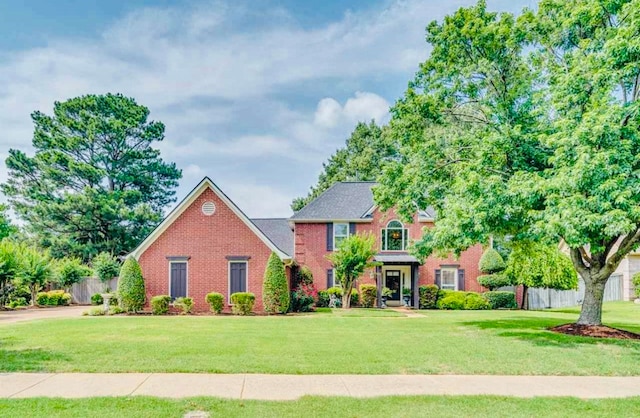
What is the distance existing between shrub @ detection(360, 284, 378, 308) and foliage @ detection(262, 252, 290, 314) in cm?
624

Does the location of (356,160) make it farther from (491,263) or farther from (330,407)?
(330,407)

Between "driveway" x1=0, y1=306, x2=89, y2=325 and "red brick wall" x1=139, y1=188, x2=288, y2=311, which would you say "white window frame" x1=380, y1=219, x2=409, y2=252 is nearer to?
"red brick wall" x1=139, y1=188, x2=288, y2=311

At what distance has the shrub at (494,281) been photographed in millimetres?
25125

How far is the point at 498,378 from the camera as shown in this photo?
26.2 ft

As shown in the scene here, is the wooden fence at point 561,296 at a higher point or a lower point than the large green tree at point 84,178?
lower

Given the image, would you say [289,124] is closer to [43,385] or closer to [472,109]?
[472,109]

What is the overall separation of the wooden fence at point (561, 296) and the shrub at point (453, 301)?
4324mm

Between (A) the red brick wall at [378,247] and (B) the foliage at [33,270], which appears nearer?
(B) the foliage at [33,270]

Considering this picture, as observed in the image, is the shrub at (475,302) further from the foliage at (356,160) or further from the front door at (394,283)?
the foliage at (356,160)

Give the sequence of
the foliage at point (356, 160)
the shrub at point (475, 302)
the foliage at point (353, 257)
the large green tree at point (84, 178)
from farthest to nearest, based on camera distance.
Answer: the foliage at point (356, 160) < the large green tree at point (84, 178) < the shrub at point (475, 302) < the foliage at point (353, 257)

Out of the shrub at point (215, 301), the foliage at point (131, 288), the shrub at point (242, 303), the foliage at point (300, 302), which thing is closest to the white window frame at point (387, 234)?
the foliage at point (300, 302)

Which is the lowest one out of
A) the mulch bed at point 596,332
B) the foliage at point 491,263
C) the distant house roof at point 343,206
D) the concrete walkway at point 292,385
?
the mulch bed at point 596,332

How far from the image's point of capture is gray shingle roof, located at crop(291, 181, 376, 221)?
88.4 ft

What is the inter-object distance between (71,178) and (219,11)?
30.7 metres
